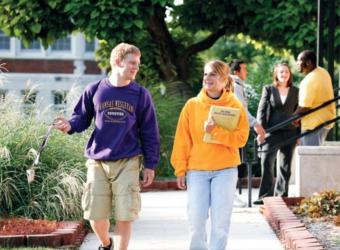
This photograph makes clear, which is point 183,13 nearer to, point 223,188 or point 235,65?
point 235,65

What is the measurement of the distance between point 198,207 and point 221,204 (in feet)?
0.57

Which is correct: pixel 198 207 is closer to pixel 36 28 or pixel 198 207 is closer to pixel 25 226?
pixel 25 226

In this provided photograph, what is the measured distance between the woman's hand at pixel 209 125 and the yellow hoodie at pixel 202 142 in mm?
48

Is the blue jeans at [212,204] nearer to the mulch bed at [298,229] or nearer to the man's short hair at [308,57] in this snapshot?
the mulch bed at [298,229]

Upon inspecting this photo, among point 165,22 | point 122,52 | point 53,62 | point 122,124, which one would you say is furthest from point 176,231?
point 53,62

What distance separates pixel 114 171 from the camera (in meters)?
7.64

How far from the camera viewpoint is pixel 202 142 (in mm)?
7699

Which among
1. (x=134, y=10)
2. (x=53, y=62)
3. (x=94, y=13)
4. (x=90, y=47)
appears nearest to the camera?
(x=134, y=10)

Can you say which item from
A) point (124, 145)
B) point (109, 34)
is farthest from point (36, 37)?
point (124, 145)

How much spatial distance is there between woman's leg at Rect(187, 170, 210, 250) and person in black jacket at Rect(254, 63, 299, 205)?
15.0ft

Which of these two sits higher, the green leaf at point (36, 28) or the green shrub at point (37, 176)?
the green leaf at point (36, 28)

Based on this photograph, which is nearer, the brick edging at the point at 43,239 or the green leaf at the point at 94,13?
the brick edging at the point at 43,239

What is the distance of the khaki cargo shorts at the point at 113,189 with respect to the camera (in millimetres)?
7629

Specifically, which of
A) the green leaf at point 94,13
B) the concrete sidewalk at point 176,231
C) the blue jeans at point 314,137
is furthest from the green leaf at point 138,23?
the blue jeans at point 314,137
